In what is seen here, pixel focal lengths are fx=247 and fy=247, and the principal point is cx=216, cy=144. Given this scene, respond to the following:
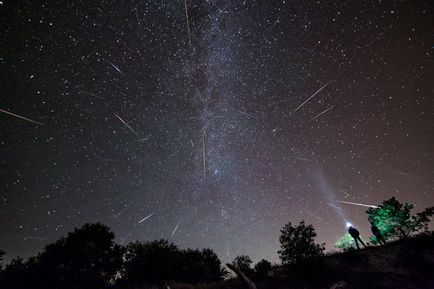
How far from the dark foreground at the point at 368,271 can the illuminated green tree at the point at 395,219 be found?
22369 mm

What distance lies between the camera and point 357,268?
2092 centimetres

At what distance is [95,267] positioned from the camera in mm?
32219

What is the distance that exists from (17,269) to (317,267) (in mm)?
35477

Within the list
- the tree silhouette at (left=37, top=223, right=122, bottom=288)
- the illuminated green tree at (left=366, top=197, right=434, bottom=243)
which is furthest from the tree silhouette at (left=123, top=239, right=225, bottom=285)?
the illuminated green tree at (left=366, top=197, right=434, bottom=243)

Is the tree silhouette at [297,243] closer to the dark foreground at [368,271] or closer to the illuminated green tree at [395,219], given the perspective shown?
the dark foreground at [368,271]

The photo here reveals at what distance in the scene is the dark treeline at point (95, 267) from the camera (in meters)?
29.8

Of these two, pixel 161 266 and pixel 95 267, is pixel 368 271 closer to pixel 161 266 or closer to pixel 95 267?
pixel 161 266

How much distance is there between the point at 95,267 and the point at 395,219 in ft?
160

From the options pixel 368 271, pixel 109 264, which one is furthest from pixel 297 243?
pixel 109 264

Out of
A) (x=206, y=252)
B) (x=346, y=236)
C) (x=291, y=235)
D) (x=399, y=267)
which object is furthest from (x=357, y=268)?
(x=346, y=236)

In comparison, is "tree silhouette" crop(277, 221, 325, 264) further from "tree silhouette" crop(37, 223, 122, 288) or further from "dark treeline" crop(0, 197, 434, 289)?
"tree silhouette" crop(37, 223, 122, 288)

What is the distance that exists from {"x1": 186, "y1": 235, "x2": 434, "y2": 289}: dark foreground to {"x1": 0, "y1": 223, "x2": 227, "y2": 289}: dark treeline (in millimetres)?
9590

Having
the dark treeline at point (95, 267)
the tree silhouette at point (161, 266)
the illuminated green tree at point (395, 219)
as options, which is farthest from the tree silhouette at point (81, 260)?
the illuminated green tree at point (395, 219)

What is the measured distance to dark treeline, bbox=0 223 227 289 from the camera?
29.8m
